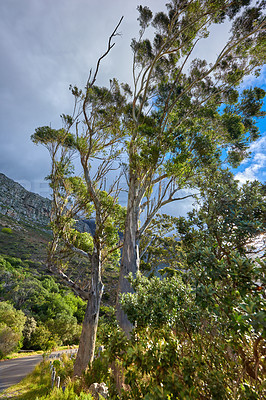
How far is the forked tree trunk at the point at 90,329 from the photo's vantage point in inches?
233

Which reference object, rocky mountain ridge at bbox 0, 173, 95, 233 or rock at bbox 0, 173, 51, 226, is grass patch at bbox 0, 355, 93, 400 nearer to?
rocky mountain ridge at bbox 0, 173, 95, 233

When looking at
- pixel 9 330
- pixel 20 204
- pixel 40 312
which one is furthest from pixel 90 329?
pixel 20 204

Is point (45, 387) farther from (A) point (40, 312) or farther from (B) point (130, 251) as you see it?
(A) point (40, 312)

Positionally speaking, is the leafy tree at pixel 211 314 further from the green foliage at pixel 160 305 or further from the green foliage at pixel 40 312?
the green foliage at pixel 40 312

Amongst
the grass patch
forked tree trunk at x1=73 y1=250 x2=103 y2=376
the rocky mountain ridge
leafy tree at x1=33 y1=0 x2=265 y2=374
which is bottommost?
the grass patch

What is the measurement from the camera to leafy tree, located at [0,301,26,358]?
13.5 metres

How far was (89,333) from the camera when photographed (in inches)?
243

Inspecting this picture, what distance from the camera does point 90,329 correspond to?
6.21 meters

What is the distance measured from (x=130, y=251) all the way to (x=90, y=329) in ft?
9.89

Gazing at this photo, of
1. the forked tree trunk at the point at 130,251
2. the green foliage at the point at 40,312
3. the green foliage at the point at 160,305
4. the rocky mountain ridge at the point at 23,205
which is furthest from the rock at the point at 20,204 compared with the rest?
the green foliage at the point at 160,305

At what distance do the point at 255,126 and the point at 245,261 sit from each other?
11.4m

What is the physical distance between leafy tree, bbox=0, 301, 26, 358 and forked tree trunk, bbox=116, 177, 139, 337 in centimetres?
1306

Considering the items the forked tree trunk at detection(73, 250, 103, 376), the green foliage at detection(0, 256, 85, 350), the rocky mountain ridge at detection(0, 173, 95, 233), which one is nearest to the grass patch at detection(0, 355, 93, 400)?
the forked tree trunk at detection(73, 250, 103, 376)

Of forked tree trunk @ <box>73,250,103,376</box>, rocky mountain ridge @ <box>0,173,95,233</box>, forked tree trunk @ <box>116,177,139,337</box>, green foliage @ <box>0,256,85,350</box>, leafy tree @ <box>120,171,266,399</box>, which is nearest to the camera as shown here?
leafy tree @ <box>120,171,266,399</box>
